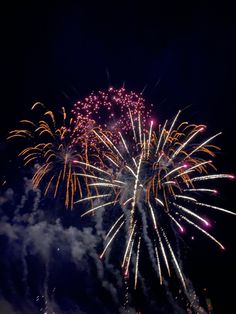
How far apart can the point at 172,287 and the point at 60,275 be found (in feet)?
49.1

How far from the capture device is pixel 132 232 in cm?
1762

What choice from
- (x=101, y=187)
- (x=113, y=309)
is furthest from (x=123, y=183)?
(x=113, y=309)

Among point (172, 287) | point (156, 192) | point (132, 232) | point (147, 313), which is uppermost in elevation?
point (156, 192)

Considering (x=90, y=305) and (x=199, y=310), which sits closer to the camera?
(x=199, y=310)

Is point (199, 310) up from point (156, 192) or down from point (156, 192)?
down

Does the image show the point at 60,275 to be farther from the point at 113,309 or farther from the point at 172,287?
the point at 172,287

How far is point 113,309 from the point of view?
122ft

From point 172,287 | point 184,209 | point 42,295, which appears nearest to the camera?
point 184,209

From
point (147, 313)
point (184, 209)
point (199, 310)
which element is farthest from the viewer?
point (147, 313)

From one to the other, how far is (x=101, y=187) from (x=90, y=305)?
82.9ft

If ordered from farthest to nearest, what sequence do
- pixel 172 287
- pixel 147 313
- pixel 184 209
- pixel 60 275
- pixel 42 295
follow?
pixel 42 295
pixel 60 275
pixel 147 313
pixel 172 287
pixel 184 209

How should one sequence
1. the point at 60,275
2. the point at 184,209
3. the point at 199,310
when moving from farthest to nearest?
the point at 60,275, the point at 199,310, the point at 184,209

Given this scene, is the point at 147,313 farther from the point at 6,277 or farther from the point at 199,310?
the point at 6,277

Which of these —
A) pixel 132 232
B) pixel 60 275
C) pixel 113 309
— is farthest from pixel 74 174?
pixel 113 309
